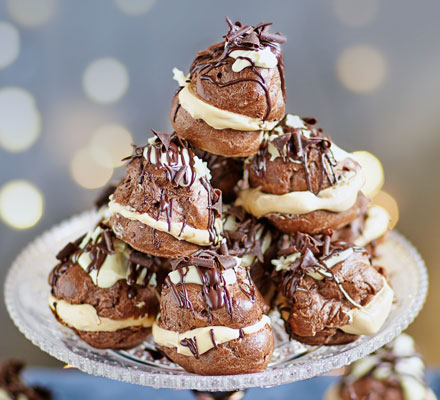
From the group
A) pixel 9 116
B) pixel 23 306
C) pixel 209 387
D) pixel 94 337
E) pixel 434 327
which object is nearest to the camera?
pixel 209 387

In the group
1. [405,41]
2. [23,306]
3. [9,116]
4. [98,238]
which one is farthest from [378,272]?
[9,116]

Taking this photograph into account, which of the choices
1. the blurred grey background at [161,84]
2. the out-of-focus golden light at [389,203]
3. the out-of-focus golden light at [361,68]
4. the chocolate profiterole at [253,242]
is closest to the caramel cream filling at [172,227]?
the chocolate profiterole at [253,242]

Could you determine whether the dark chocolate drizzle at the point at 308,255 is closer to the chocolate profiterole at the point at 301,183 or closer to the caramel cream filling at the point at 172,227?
the chocolate profiterole at the point at 301,183

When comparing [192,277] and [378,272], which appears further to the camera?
[378,272]

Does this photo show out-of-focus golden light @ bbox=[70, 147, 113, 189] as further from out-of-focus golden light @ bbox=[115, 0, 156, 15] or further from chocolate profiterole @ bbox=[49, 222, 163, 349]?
chocolate profiterole @ bbox=[49, 222, 163, 349]

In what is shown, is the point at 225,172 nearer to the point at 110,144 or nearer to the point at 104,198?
the point at 104,198

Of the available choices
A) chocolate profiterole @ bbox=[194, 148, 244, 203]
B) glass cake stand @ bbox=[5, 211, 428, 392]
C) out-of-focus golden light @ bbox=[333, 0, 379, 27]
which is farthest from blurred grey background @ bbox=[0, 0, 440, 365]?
chocolate profiterole @ bbox=[194, 148, 244, 203]

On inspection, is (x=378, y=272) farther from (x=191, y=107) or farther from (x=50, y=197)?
(x=50, y=197)
